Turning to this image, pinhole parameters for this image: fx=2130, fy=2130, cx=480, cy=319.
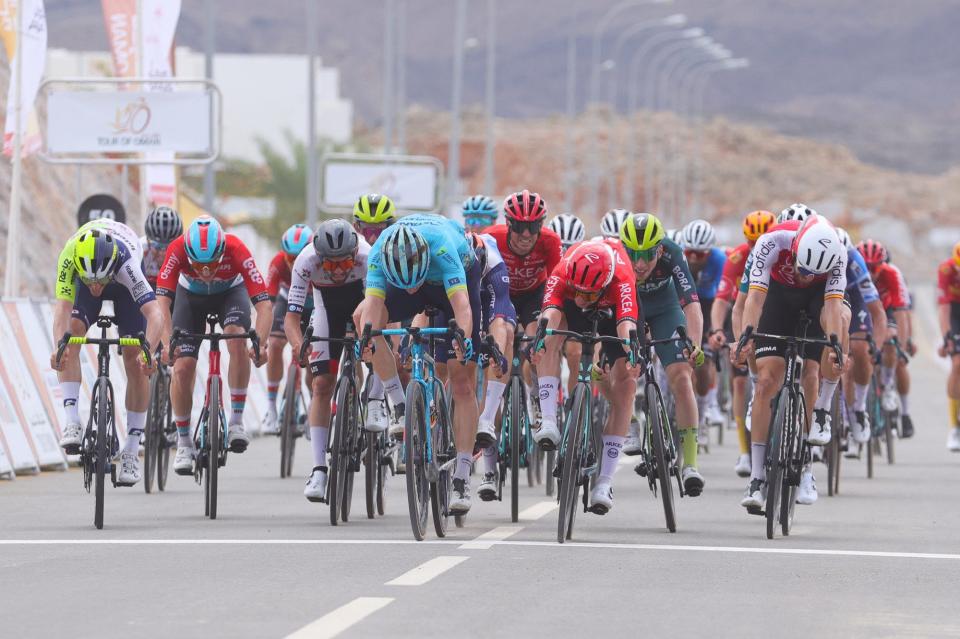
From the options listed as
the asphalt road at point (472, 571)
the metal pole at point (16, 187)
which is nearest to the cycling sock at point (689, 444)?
the asphalt road at point (472, 571)

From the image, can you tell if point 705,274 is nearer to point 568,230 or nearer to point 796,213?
point 568,230

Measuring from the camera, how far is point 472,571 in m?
10.3

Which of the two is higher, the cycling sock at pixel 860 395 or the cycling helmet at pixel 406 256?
the cycling helmet at pixel 406 256

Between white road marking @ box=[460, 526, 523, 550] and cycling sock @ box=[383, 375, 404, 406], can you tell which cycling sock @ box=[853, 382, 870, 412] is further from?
cycling sock @ box=[383, 375, 404, 406]

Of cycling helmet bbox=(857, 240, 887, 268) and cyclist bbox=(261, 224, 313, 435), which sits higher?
cycling helmet bbox=(857, 240, 887, 268)

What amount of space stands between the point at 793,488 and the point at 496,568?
2.77 meters

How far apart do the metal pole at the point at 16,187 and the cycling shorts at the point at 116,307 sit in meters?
8.97

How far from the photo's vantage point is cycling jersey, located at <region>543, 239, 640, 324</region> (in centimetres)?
1223

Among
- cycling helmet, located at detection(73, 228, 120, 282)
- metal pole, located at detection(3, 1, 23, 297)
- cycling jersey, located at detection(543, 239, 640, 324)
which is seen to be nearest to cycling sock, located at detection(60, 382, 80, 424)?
cycling helmet, located at detection(73, 228, 120, 282)

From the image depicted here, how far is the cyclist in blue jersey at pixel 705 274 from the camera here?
1780 cm

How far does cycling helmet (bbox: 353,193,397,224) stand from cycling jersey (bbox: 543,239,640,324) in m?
1.75

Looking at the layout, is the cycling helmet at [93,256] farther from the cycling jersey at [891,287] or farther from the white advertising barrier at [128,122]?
the white advertising barrier at [128,122]

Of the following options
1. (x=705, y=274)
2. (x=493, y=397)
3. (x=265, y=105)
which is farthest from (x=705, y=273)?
(x=265, y=105)

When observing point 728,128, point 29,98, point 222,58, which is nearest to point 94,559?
point 29,98
